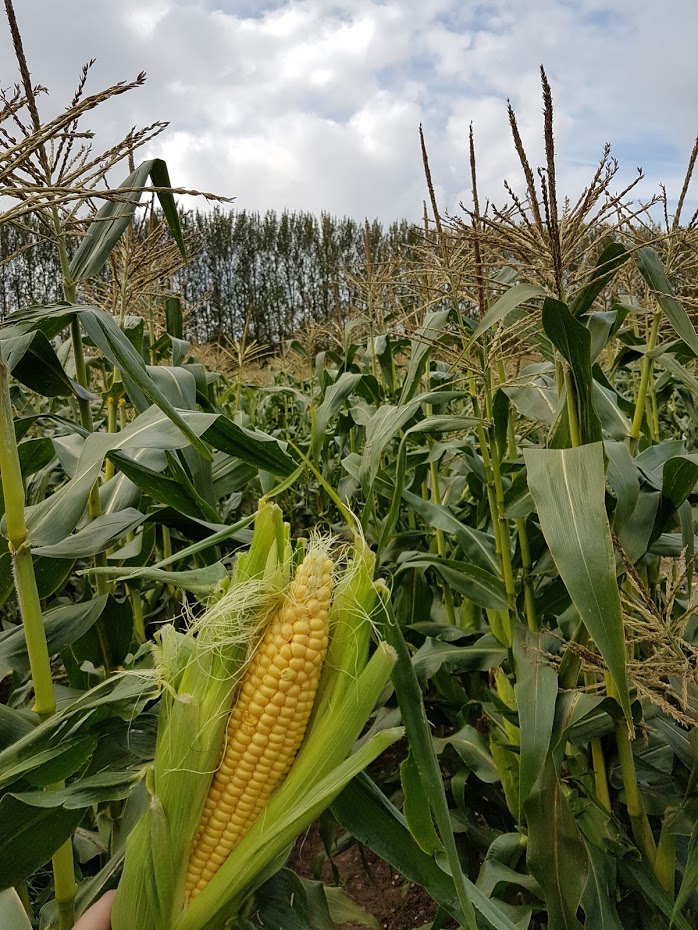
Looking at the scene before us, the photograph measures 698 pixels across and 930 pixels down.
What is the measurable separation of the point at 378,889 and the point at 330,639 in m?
1.96

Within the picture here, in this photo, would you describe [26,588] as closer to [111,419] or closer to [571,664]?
[111,419]

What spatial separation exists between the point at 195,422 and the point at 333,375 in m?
2.67

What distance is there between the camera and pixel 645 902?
5.65ft

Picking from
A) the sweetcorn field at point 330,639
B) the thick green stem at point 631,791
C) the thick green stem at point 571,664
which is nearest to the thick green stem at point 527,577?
the sweetcorn field at point 330,639

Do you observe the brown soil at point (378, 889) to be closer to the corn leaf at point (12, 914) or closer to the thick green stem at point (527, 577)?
the thick green stem at point (527, 577)

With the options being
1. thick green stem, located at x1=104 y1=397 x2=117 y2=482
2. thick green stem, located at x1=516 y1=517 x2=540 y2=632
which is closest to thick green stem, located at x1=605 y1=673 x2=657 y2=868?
thick green stem, located at x1=516 y1=517 x2=540 y2=632

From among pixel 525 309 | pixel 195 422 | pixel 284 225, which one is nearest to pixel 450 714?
pixel 525 309

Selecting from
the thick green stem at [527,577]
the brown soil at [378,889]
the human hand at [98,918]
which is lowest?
the brown soil at [378,889]

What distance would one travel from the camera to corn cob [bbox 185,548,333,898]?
2.93 ft

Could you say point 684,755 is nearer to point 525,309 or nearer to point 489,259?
point 525,309

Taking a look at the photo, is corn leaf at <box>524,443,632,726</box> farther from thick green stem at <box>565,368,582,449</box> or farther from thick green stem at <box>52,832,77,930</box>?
thick green stem at <box>52,832,77,930</box>

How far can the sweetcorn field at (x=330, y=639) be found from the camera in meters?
0.93

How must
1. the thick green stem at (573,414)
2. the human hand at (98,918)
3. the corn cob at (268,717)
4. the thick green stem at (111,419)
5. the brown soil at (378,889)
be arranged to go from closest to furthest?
the corn cob at (268,717)
the human hand at (98,918)
the thick green stem at (573,414)
the thick green stem at (111,419)
the brown soil at (378,889)

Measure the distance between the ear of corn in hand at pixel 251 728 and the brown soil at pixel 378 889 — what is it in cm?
126
